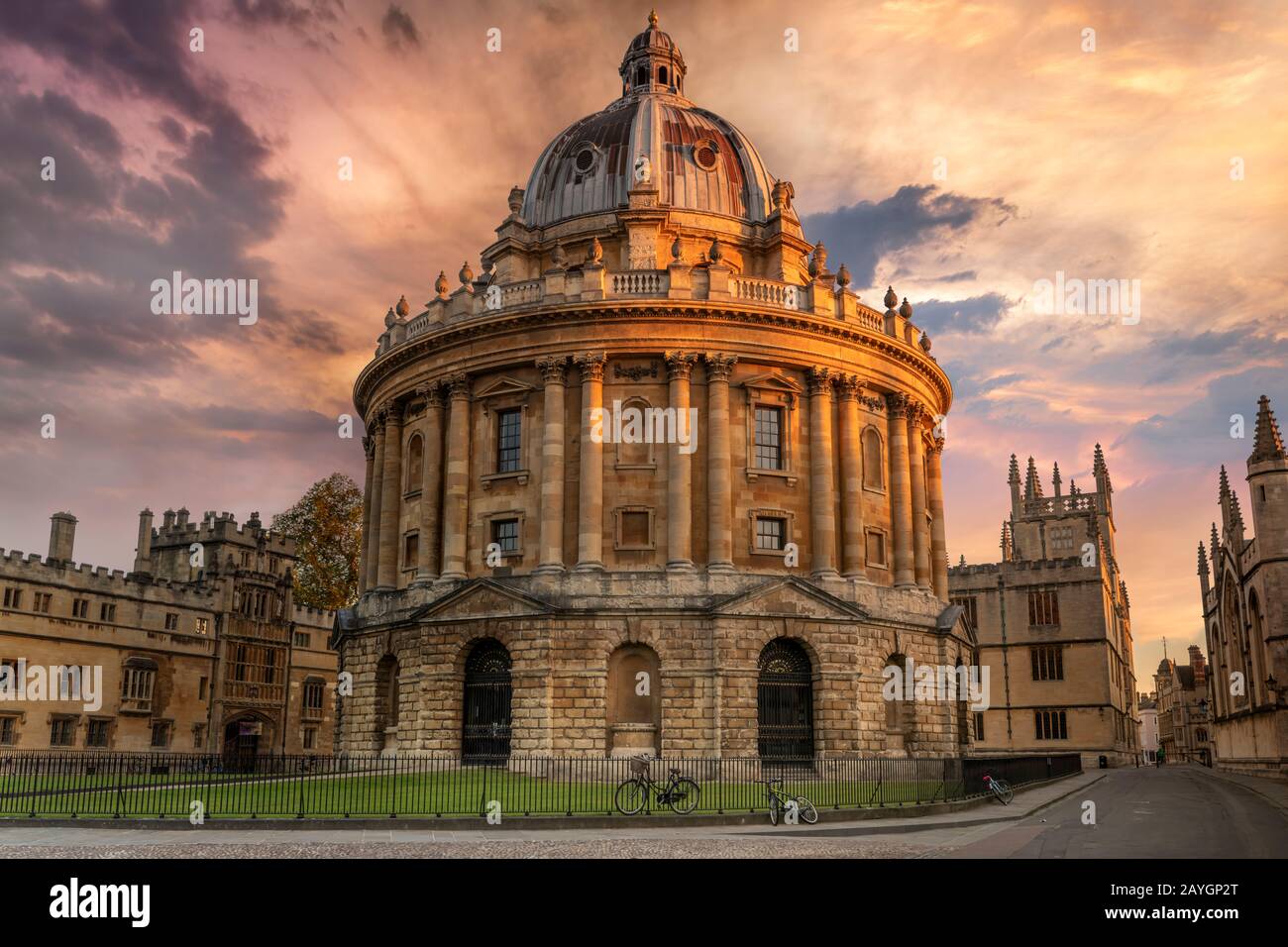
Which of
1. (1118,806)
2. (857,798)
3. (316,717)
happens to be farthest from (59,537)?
(1118,806)

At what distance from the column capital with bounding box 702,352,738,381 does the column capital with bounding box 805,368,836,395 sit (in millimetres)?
3304

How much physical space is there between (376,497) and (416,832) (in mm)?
26820

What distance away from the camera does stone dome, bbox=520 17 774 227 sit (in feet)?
157

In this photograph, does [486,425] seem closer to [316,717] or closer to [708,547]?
[708,547]

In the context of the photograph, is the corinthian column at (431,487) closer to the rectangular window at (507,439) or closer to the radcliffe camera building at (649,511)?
the radcliffe camera building at (649,511)

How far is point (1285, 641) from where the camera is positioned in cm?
4631

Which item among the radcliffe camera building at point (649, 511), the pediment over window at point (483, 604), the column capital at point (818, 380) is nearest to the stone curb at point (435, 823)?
the radcliffe camera building at point (649, 511)

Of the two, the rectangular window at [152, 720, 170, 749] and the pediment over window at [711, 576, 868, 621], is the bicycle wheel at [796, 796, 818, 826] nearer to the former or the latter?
the pediment over window at [711, 576, 868, 621]

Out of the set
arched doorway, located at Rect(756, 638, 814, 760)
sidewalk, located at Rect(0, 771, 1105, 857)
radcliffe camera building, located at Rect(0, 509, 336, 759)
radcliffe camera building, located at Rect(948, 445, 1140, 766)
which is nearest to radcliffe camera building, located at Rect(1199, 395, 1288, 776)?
radcliffe camera building, located at Rect(948, 445, 1140, 766)

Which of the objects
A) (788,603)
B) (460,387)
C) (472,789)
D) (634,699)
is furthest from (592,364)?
(472,789)

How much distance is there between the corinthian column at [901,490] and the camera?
4331 centimetres

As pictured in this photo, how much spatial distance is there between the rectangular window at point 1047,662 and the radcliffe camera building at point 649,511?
25.8 m

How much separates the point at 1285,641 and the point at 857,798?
2899cm
